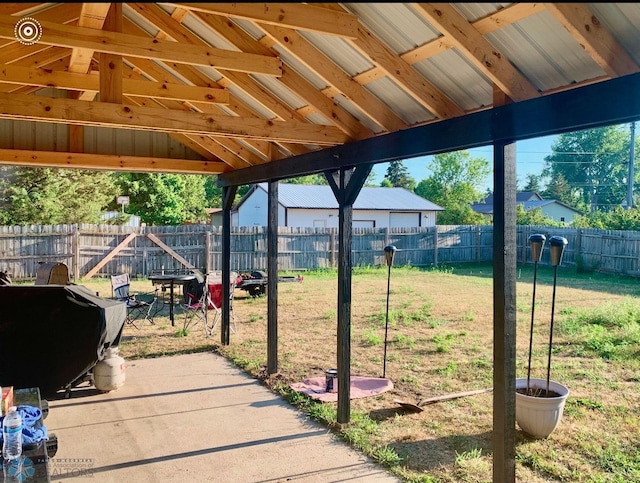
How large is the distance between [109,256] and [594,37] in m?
12.9

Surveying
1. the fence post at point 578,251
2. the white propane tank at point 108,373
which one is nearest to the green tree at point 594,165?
the fence post at point 578,251

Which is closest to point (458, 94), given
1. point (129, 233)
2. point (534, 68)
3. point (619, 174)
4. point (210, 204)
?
point (534, 68)

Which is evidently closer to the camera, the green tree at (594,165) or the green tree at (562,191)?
the green tree at (594,165)

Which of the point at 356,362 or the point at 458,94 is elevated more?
the point at 458,94

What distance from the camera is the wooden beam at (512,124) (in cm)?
234

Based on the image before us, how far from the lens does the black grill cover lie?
15.8ft

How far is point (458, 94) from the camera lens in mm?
3318

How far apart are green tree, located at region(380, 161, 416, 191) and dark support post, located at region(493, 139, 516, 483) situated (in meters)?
52.8

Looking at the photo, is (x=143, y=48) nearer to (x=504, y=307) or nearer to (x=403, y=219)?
(x=504, y=307)

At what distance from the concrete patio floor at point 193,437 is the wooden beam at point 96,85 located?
116 inches

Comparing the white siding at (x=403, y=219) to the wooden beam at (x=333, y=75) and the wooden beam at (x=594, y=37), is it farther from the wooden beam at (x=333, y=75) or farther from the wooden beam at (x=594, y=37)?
the wooden beam at (x=594, y=37)

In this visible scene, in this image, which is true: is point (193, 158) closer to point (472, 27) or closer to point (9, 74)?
point (9, 74)

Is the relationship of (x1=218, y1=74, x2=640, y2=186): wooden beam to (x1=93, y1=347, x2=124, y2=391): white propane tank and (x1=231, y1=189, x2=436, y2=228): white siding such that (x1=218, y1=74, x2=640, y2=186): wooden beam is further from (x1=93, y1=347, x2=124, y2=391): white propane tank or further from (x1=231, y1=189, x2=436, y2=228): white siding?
(x1=231, y1=189, x2=436, y2=228): white siding

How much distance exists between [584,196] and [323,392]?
44955 millimetres
